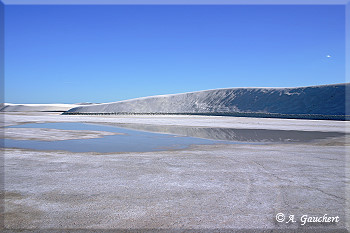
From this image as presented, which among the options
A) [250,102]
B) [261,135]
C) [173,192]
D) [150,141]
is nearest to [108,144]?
[150,141]

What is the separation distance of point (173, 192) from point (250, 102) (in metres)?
98.2

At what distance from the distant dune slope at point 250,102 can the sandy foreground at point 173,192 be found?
2961 inches

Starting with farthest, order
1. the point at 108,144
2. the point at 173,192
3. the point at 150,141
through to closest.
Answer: the point at 150,141 < the point at 108,144 < the point at 173,192

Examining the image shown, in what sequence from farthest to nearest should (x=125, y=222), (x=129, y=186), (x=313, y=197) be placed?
(x=129, y=186) → (x=313, y=197) → (x=125, y=222)

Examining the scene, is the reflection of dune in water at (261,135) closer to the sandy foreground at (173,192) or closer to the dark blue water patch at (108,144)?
the dark blue water patch at (108,144)

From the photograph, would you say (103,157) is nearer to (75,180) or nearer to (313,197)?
(75,180)

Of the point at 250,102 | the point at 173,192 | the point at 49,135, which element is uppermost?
the point at 250,102

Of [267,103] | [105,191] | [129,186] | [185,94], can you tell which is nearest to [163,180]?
[129,186]

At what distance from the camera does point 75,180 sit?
6.80 metres

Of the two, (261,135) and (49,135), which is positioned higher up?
(49,135)

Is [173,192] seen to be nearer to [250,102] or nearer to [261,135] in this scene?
[261,135]

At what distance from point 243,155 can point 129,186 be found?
566cm

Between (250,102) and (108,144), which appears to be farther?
(250,102)

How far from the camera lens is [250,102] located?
3937 inches
